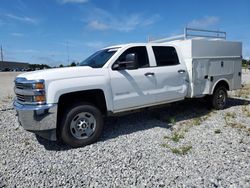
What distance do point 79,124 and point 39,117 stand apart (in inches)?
31.2

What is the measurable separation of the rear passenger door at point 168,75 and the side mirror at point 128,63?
83 cm

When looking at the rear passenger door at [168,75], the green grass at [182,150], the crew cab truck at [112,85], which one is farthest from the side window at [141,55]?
the green grass at [182,150]

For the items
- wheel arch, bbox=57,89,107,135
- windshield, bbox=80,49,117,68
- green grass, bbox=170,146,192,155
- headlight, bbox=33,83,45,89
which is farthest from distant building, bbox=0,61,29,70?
green grass, bbox=170,146,192,155

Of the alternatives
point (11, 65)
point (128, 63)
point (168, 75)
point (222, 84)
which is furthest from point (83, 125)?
point (11, 65)

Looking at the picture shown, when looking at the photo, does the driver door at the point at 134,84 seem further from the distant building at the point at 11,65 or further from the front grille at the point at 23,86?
the distant building at the point at 11,65

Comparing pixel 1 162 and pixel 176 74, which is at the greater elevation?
pixel 176 74

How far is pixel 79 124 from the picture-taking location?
459 centimetres

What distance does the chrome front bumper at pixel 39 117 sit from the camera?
4.12 m

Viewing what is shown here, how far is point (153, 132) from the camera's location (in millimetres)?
5277

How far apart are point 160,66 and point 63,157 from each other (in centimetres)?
304

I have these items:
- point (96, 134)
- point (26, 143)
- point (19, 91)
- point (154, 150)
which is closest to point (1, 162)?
point (26, 143)

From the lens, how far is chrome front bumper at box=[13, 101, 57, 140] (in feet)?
13.5

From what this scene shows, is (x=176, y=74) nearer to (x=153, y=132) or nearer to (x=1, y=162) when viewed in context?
(x=153, y=132)

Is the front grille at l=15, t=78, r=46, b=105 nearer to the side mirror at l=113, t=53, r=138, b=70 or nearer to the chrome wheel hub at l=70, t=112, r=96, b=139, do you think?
the chrome wheel hub at l=70, t=112, r=96, b=139
